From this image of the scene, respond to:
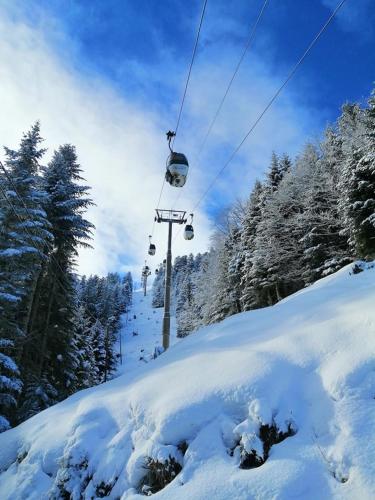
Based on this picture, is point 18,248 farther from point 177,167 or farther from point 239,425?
point 239,425

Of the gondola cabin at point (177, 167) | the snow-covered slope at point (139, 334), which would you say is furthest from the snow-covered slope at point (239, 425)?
the snow-covered slope at point (139, 334)

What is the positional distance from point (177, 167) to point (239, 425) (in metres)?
5.82

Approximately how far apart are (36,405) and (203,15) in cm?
1430

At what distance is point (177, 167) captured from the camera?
26.9 feet

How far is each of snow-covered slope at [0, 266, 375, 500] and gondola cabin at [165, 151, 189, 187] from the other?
392 cm

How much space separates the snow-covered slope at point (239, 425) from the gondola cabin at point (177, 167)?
3.92 m

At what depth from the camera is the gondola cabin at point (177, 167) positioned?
8219 mm

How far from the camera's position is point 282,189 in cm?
2805

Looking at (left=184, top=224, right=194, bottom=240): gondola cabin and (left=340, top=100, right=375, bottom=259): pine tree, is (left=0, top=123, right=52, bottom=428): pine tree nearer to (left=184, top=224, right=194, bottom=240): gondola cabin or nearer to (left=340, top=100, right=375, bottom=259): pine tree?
(left=184, top=224, right=194, bottom=240): gondola cabin

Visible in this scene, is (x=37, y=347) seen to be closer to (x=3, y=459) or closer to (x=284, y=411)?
(x=3, y=459)

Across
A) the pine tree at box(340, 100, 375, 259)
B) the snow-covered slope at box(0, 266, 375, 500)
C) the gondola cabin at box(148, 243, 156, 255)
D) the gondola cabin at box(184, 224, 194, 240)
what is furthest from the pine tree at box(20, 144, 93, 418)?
the pine tree at box(340, 100, 375, 259)

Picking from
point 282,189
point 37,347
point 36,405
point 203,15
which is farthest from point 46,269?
point 282,189

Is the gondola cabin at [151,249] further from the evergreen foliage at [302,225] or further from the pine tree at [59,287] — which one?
the evergreen foliage at [302,225]

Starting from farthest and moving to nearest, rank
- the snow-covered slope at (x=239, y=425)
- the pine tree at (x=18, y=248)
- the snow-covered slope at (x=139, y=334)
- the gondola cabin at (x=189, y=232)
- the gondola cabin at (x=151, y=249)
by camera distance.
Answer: the snow-covered slope at (x=139, y=334) < the gondola cabin at (x=151, y=249) < the gondola cabin at (x=189, y=232) < the pine tree at (x=18, y=248) < the snow-covered slope at (x=239, y=425)
